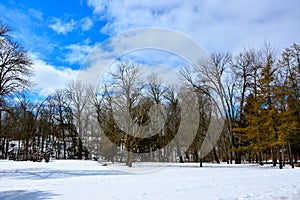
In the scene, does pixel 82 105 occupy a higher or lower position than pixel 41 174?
higher

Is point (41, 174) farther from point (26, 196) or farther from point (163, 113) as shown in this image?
point (163, 113)

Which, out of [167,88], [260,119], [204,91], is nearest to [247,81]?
[204,91]

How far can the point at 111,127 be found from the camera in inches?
961

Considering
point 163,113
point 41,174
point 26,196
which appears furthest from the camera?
point 163,113

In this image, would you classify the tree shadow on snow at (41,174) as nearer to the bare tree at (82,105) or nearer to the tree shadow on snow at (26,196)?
the tree shadow on snow at (26,196)

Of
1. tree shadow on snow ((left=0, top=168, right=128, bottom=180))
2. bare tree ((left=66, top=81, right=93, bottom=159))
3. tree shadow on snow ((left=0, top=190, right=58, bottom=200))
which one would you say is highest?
bare tree ((left=66, top=81, right=93, bottom=159))

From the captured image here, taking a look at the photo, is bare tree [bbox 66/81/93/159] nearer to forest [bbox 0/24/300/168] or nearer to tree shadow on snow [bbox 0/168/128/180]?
forest [bbox 0/24/300/168]

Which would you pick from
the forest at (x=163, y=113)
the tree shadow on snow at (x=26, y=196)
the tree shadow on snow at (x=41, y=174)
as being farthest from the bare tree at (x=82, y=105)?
the tree shadow on snow at (x=26, y=196)

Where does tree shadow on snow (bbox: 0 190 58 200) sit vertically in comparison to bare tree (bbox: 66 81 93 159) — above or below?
below

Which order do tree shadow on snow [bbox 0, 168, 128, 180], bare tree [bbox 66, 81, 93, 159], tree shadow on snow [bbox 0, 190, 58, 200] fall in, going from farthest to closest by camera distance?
bare tree [bbox 66, 81, 93, 159] → tree shadow on snow [bbox 0, 168, 128, 180] → tree shadow on snow [bbox 0, 190, 58, 200]

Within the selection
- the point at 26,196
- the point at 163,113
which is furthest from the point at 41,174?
the point at 163,113

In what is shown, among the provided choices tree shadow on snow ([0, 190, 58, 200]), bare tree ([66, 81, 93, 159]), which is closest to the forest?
bare tree ([66, 81, 93, 159])

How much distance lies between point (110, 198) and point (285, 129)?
→ 48.0ft

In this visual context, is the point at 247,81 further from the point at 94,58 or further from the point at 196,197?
the point at 196,197
